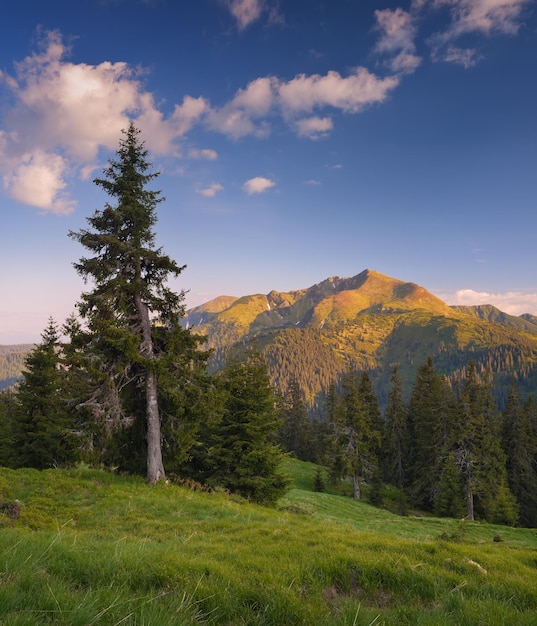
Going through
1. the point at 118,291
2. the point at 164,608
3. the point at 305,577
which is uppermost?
the point at 118,291

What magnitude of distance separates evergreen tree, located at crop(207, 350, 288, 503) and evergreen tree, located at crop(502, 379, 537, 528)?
44388mm

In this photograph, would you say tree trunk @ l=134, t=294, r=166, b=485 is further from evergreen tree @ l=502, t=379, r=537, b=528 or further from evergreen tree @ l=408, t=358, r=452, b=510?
evergreen tree @ l=502, t=379, r=537, b=528

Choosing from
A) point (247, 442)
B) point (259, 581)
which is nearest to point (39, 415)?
point (247, 442)

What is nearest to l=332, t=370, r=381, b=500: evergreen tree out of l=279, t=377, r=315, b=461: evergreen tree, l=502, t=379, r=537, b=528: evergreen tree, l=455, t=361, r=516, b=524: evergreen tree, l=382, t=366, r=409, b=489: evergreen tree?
l=455, t=361, r=516, b=524: evergreen tree

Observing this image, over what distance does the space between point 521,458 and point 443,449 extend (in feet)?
56.3

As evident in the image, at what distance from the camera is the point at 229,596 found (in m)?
4.05

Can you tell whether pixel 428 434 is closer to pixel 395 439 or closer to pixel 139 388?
pixel 395 439

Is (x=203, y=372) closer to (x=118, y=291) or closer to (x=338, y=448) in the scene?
(x=118, y=291)

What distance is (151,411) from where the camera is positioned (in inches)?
676

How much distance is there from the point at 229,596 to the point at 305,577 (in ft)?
4.96

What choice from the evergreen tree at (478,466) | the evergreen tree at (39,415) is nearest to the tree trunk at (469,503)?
the evergreen tree at (478,466)

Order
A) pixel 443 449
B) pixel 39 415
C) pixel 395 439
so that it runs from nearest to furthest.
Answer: pixel 39 415 < pixel 443 449 < pixel 395 439

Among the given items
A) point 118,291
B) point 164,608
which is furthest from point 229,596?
point 118,291

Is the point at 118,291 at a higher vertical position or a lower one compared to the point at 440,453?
higher
